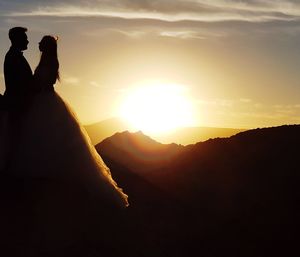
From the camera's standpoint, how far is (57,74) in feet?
41.1

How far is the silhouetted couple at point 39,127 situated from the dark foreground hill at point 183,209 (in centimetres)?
52

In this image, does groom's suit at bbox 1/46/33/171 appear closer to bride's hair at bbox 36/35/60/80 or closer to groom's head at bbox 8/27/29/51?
groom's head at bbox 8/27/29/51

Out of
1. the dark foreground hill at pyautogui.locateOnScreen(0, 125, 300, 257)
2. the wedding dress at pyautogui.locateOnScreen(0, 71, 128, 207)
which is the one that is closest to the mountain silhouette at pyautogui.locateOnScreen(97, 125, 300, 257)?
the dark foreground hill at pyautogui.locateOnScreen(0, 125, 300, 257)

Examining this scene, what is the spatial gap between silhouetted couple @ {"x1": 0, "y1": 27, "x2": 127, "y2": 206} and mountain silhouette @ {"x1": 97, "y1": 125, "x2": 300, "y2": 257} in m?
4.04

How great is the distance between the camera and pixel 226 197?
2361 centimetres

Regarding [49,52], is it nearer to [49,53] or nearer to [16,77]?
[49,53]

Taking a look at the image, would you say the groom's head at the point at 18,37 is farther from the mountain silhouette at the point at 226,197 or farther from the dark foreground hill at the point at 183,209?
the mountain silhouette at the point at 226,197

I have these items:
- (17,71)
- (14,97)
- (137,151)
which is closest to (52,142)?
(14,97)

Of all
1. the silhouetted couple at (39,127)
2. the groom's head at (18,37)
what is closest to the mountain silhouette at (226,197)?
the silhouetted couple at (39,127)

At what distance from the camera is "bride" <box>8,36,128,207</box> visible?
1212 centimetres

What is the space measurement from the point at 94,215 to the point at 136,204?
4.74 meters

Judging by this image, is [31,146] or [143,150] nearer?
→ [31,146]

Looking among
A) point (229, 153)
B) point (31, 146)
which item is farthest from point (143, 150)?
point (31, 146)

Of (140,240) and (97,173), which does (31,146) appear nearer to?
(97,173)
